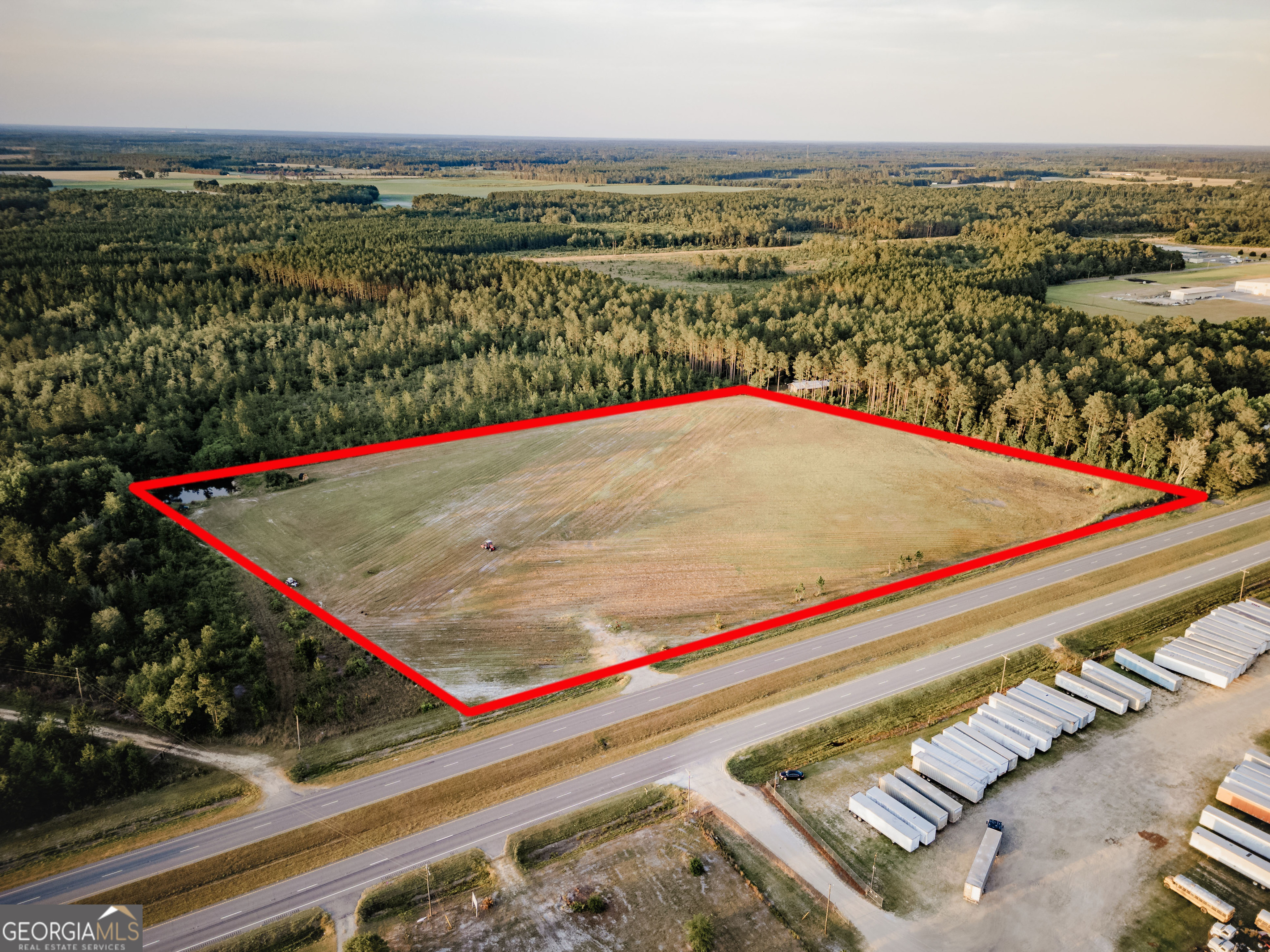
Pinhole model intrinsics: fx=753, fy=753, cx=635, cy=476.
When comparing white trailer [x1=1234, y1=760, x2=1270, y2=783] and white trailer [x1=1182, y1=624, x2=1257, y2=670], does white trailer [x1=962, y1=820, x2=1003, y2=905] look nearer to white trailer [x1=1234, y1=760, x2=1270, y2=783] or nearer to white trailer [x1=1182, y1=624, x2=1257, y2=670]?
white trailer [x1=1234, y1=760, x2=1270, y2=783]

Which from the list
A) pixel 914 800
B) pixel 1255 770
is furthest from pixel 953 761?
pixel 1255 770

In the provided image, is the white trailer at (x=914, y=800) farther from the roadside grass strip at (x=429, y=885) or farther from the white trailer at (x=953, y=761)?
the roadside grass strip at (x=429, y=885)

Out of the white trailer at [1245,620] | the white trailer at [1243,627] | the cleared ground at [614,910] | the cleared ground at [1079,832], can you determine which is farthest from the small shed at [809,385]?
the cleared ground at [614,910]

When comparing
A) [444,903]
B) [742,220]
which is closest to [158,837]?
[444,903]

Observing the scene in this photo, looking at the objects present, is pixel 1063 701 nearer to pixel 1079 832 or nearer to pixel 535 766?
pixel 1079 832

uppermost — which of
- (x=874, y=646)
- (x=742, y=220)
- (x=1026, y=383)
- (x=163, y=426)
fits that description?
Answer: (x=742, y=220)

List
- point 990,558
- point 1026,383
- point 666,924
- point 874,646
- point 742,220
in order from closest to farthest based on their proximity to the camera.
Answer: point 666,924 < point 874,646 < point 990,558 < point 1026,383 < point 742,220

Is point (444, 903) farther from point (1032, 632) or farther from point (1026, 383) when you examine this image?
point (1026, 383)
